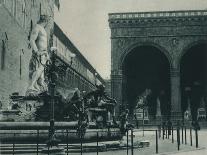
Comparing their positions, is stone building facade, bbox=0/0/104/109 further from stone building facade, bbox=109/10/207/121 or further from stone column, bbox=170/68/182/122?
stone column, bbox=170/68/182/122

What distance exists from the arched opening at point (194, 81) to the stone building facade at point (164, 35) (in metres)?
3.72

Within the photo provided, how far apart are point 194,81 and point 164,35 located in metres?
7.07

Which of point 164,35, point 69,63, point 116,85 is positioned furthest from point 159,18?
point 69,63

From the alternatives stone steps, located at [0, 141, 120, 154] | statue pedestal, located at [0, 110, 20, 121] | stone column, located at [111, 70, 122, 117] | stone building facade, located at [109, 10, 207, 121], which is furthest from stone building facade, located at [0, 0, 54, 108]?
stone steps, located at [0, 141, 120, 154]

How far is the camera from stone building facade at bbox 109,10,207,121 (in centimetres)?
3603

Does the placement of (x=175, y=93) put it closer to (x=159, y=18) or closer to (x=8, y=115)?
(x=159, y=18)

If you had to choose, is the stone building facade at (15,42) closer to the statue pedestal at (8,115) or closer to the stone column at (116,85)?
the statue pedestal at (8,115)

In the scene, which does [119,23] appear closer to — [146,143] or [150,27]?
[150,27]

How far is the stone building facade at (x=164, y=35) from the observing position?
36.0m

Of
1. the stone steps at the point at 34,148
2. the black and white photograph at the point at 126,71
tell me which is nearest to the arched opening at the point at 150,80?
the black and white photograph at the point at 126,71

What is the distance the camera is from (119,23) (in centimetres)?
3650

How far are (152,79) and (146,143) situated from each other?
87.7ft

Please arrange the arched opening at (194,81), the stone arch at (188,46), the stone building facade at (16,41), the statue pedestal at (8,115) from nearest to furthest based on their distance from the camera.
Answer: the statue pedestal at (8,115) → the stone building facade at (16,41) → the stone arch at (188,46) → the arched opening at (194,81)

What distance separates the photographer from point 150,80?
136 feet
